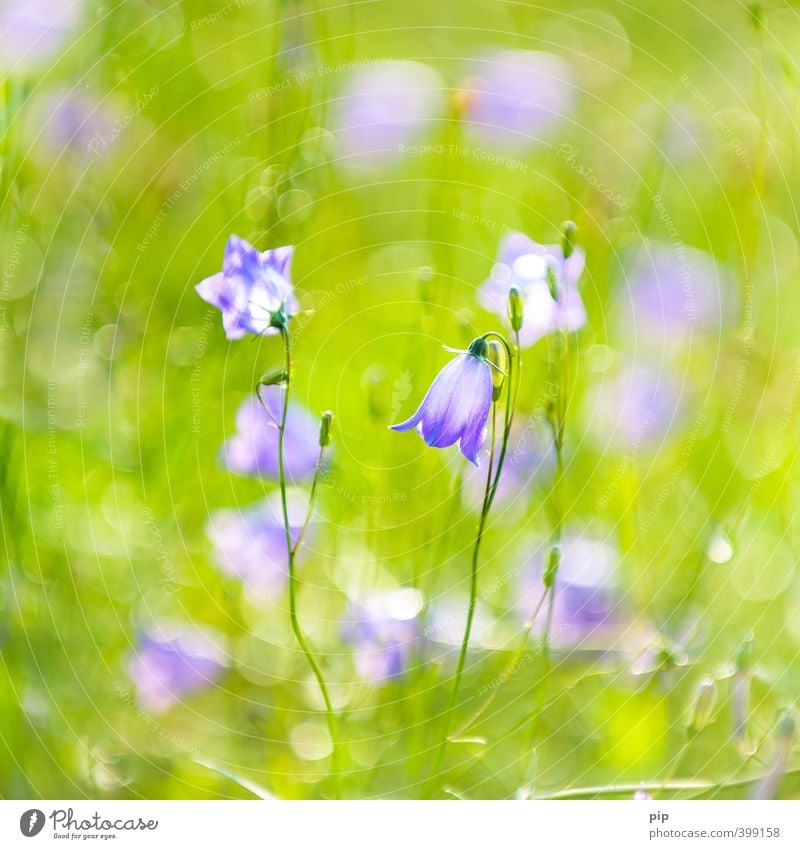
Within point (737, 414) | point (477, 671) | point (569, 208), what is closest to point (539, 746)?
point (477, 671)

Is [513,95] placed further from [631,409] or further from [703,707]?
[703,707]

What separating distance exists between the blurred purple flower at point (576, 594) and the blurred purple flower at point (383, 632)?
6.0 inches

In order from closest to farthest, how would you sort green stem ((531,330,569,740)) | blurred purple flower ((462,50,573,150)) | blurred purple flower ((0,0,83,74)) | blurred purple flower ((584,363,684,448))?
green stem ((531,330,569,740)) → blurred purple flower ((0,0,83,74)) → blurred purple flower ((584,363,684,448)) → blurred purple flower ((462,50,573,150))

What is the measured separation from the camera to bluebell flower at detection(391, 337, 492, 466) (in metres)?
0.92

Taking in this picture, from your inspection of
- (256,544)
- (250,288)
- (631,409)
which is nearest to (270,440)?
(256,544)

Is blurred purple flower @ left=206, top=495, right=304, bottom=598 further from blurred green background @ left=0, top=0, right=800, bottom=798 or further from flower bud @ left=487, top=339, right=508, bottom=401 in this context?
flower bud @ left=487, top=339, right=508, bottom=401

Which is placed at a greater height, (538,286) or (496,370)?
(538,286)

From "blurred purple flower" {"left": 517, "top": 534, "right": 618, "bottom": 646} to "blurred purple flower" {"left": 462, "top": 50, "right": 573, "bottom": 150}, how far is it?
731mm

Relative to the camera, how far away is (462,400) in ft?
3.01

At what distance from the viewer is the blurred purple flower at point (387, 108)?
144cm

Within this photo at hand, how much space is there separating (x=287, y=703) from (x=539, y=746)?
337mm

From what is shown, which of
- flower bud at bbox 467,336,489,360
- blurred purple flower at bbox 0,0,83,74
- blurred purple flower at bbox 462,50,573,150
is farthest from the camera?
blurred purple flower at bbox 462,50,573,150

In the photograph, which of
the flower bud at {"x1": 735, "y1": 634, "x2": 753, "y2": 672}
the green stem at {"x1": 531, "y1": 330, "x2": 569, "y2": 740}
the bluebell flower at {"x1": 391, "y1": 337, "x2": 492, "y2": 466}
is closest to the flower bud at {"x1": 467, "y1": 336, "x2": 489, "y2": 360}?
the bluebell flower at {"x1": 391, "y1": 337, "x2": 492, "y2": 466}

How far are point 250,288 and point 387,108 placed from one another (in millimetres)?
621
